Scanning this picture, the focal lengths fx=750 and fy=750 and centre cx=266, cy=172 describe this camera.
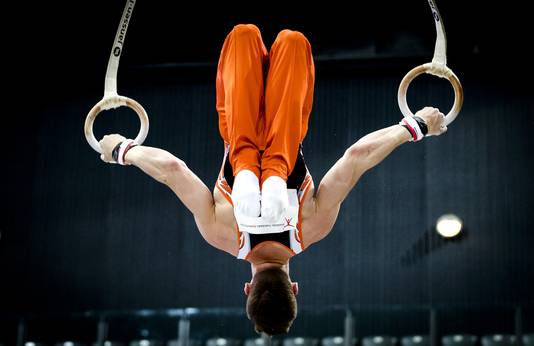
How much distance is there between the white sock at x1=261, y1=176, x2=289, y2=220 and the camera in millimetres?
2807

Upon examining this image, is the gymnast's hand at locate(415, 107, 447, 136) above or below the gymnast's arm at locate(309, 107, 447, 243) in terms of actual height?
above

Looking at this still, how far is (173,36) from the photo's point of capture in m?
7.58

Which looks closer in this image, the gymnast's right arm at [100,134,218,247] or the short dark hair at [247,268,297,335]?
the short dark hair at [247,268,297,335]

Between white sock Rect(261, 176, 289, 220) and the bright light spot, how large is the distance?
14.9 ft

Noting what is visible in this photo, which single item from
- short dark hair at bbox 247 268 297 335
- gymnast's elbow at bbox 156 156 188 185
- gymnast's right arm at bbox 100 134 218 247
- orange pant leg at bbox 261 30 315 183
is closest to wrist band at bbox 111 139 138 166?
gymnast's right arm at bbox 100 134 218 247

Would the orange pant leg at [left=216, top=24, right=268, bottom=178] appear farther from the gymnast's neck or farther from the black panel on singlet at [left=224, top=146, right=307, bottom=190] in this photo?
the gymnast's neck

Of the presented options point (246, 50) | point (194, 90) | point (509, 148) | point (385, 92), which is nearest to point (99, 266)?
point (194, 90)

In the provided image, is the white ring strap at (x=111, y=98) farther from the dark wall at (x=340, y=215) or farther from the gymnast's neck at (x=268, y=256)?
the dark wall at (x=340, y=215)

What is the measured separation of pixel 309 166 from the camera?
7438 mm

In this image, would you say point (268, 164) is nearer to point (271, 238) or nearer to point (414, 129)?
point (271, 238)

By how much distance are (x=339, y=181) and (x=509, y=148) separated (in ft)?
15.1

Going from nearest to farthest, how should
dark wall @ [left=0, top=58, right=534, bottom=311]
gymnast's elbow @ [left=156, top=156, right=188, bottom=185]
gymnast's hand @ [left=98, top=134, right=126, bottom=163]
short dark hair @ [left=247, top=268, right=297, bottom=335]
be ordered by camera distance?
1. short dark hair @ [left=247, top=268, right=297, bottom=335]
2. gymnast's elbow @ [left=156, top=156, right=188, bottom=185]
3. gymnast's hand @ [left=98, top=134, right=126, bottom=163]
4. dark wall @ [left=0, top=58, right=534, bottom=311]

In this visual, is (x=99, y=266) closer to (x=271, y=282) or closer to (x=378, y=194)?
(x=378, y=194)

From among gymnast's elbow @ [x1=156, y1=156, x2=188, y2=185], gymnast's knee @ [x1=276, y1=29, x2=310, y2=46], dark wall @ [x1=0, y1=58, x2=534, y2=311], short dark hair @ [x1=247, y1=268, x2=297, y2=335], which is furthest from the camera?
dark wall @ [x1=0, y1=58, x2=534, y2=311]
